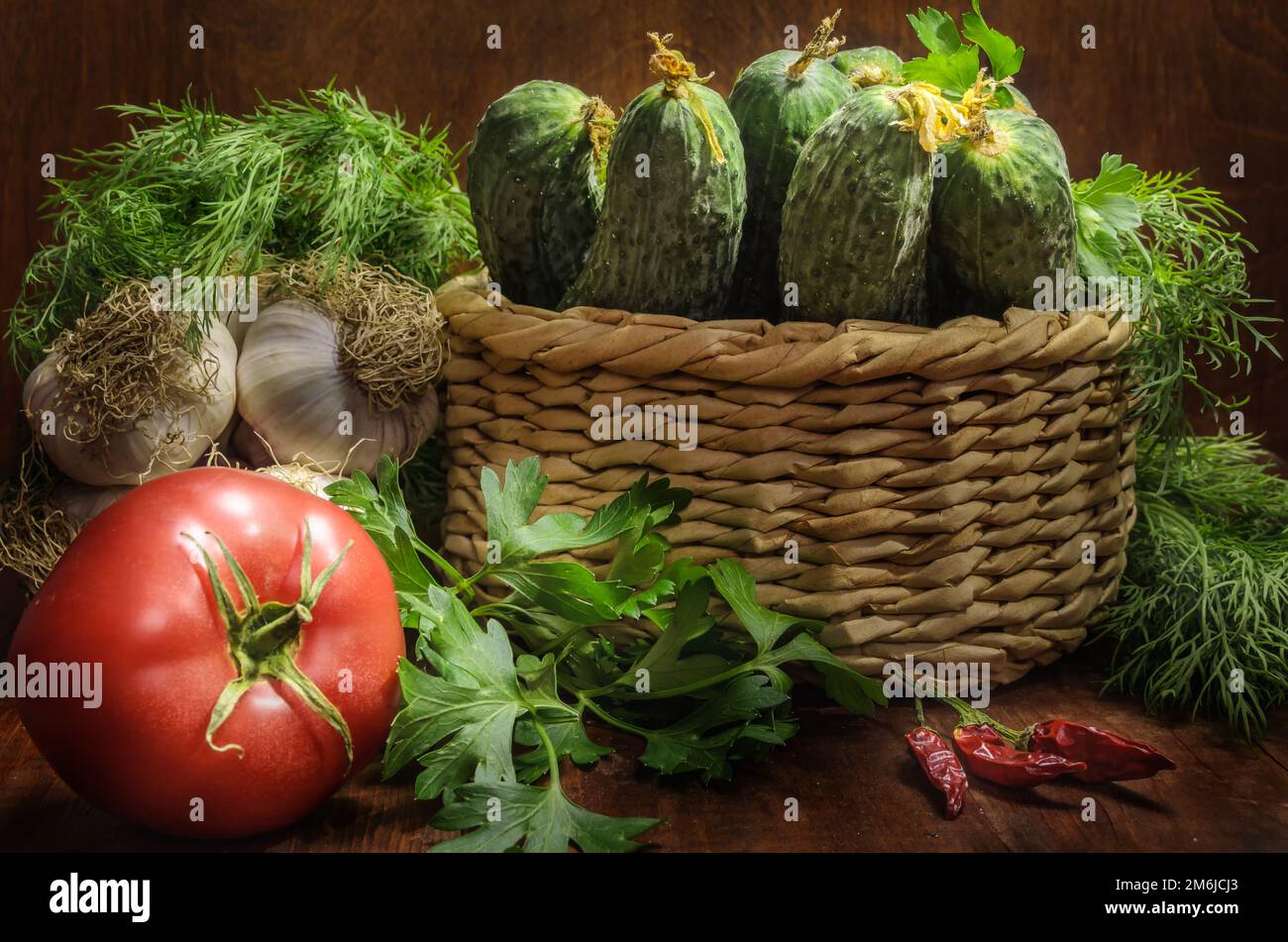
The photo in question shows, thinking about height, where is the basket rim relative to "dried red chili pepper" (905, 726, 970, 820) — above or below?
above

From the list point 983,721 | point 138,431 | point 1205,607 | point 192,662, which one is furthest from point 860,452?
point 138,431

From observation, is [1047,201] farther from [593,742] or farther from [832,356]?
[593,742]

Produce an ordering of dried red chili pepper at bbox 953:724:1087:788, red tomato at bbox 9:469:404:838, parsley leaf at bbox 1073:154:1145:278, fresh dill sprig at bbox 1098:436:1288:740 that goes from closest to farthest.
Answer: red tomato at bbox 9:469:404:838, dried red chili pepper at bbox 953:724:1087:788, fresh dill sprig at bbox 1098:436:1288:740, parsley leaf at bbox 1073:154:1145:278

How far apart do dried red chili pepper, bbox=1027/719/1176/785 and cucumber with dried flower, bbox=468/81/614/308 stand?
18.3 inches

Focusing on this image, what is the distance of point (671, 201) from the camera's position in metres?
0.77

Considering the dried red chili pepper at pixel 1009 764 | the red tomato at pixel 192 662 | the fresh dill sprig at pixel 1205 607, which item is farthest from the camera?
the fresh dill sprig at pixel 1205 607

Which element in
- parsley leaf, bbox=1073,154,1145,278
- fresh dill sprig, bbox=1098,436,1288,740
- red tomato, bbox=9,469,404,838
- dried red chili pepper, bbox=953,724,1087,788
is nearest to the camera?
red tomato, bbox=9,469,404,838

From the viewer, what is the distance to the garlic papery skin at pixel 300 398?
2.91 feet

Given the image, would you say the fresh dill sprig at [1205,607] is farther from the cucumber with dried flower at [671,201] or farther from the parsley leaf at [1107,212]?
the cucumber with dried flower at [671,201]

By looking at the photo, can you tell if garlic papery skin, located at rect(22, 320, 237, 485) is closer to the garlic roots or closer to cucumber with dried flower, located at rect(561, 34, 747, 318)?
the garlic roots

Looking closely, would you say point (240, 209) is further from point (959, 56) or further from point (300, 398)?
point (959, 56)

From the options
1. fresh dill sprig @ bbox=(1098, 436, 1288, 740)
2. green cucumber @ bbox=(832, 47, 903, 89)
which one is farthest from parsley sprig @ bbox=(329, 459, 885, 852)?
green cucumber @ bbox=(832, 47, 903, 89)

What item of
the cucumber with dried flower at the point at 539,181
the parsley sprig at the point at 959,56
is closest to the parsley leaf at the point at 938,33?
the parsley sprig at the point at 959,56

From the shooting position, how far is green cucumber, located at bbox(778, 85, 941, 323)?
2.42ft
